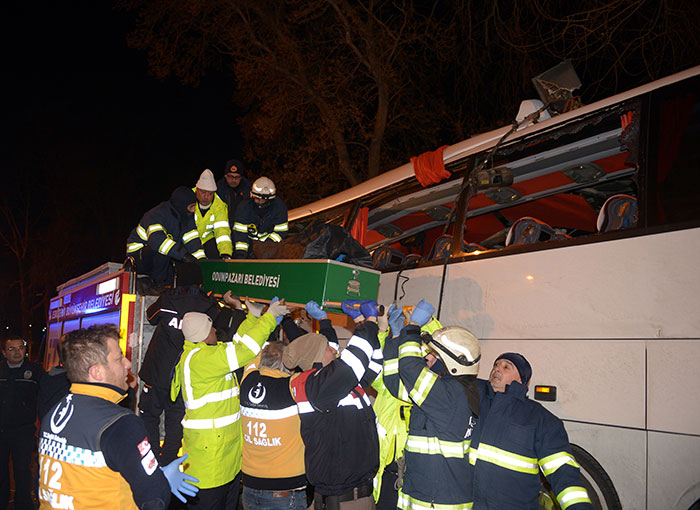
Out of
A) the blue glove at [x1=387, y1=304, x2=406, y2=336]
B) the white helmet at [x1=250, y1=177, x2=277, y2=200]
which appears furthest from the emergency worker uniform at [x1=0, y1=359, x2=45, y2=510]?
the blue glove at [x1=387, y1=304, x2=406, y2=336]

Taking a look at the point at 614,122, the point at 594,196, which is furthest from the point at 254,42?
the point at 614,122

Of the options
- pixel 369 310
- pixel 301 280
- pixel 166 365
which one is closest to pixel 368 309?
pixel 369 310

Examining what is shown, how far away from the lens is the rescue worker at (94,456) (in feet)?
8.04

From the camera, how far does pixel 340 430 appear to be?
11.9 ft

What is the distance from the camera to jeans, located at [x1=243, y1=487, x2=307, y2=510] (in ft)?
12.9

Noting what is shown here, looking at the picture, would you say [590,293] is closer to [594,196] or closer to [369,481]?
[369,481]

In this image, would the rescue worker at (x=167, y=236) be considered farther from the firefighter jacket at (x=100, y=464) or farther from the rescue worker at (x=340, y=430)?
the firefighter jacket at (x=100, y=464)

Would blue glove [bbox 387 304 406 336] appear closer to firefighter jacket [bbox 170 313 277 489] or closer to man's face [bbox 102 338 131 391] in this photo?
firefighter jacket [bbox 170 313 277 489]

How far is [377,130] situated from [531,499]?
11.5 m

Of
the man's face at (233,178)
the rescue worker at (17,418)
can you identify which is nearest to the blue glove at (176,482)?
the man's face at (233,178)

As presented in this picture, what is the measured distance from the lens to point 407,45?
13812 mm

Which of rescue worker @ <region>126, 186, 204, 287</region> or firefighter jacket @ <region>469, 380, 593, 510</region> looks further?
rescue worker @ <region>126, 186, 204, 287</region>

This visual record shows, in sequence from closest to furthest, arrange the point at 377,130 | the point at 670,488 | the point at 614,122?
the point at 670,488 → the point at 614,122 → the point at 377,130

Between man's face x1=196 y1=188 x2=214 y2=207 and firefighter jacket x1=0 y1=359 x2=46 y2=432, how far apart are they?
2982mm
